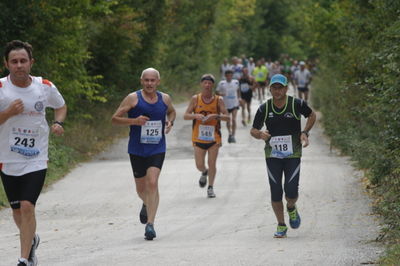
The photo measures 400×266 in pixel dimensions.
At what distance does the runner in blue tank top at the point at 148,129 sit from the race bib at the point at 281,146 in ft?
4.33

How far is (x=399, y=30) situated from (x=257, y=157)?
34.3ft

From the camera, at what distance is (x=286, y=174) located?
35.0ft

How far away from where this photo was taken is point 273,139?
34.6 feet

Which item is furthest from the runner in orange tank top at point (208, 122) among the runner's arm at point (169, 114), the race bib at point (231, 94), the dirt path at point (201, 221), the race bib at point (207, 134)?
the race bib at point (231, 94)

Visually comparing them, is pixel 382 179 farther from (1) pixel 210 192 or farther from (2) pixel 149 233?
(1) pixel 210 192

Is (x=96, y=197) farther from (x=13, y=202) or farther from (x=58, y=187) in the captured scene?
(x=13, y=202)

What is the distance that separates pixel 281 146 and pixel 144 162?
5.51 feet

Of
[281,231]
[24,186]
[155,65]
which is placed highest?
[155,65]

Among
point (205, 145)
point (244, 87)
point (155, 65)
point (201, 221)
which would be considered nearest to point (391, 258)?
point (201, 221)

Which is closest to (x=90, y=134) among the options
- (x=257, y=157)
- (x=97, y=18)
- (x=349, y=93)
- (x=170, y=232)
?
(x=97, y=18)

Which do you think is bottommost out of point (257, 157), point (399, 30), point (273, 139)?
point (257, 157)

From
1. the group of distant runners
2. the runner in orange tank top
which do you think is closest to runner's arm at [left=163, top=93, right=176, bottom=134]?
the group of distant runners

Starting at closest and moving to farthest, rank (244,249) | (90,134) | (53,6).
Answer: (244,249) → (53,6) → (90,134)

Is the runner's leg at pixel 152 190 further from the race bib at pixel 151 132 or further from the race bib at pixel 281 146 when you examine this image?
the race bib at pixel 281 146
